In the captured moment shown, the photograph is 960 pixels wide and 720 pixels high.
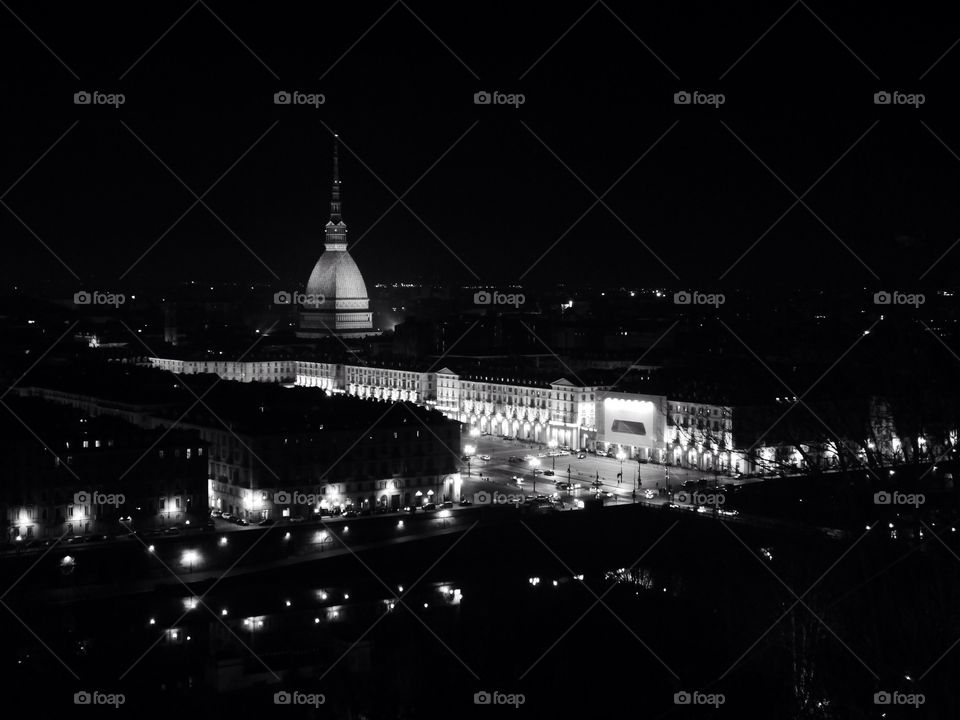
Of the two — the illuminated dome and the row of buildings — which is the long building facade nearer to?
the row of buildings

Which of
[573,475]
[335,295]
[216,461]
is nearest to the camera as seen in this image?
[216,461]

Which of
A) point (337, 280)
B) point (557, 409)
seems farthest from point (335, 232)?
point (557, 409)

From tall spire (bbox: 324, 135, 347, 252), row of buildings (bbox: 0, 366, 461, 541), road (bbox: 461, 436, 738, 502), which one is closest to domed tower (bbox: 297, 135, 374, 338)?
tall spire (bbox: 324, 135, 347, 252)

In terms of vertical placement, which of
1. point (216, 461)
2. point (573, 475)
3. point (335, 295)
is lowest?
point (216, 461)

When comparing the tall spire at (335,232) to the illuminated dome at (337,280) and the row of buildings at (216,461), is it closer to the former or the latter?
the illuminated dome at (337,280)

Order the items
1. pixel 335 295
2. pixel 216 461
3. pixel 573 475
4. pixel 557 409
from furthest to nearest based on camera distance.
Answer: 1. pixel 335 295
2. pixel 557 409
3. pixel 573 475
4. pixel 216 461

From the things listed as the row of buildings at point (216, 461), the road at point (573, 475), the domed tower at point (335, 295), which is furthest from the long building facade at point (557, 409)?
the domed tower at point (335, 295)

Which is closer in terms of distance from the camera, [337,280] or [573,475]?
[573,475]

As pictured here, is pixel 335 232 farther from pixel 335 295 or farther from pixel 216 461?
pixel 216 461

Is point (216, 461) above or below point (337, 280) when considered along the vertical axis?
below
